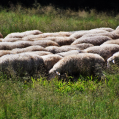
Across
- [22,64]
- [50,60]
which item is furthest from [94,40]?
[22,64]

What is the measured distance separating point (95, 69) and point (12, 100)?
206 centimetres

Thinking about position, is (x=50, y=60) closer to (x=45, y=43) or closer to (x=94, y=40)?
(x=45, y=43)

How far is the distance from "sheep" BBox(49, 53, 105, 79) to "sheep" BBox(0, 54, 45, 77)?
30 cm

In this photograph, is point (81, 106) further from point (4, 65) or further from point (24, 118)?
point (4, 65)

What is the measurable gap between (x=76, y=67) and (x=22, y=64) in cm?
107

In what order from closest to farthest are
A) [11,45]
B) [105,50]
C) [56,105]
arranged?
[56,105] < [105,50] < [11,45]

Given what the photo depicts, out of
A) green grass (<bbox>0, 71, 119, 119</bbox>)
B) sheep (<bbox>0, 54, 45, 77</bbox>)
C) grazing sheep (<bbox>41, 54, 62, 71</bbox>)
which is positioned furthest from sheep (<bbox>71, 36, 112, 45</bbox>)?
green grass (<bbox>0, 71, 119, 119</bbox>)

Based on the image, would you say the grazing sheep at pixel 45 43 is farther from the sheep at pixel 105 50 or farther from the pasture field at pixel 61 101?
the pasture field at pixel 61 101

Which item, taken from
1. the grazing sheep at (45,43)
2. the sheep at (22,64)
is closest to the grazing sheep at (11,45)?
the grazing sheep at (45,43)

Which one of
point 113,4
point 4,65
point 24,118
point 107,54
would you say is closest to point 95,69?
point 107,54

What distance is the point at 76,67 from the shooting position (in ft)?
14.8

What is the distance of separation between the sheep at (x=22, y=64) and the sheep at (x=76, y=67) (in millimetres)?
304

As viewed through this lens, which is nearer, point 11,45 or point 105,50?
point 105,50

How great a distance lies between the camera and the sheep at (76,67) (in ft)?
14.8
